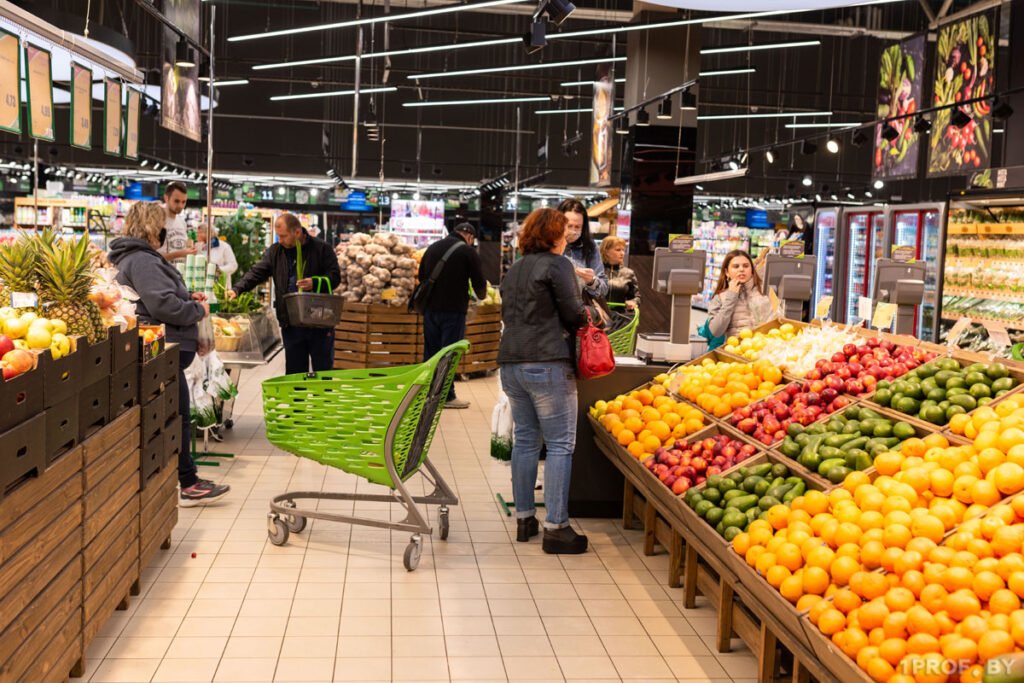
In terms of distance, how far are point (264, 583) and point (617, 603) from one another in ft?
5.04

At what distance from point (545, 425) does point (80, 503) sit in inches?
88.7

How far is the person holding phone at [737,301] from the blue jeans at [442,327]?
9.29 feet

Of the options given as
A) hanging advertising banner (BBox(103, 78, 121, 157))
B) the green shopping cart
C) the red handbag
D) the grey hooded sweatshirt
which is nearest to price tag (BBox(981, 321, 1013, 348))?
the red handbag

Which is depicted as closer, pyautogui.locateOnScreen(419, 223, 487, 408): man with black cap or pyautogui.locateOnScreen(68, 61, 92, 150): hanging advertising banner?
pyautogui.locateOnScreen(68, 61, 92, 150): hanging advertising banner

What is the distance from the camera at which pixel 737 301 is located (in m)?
6.23

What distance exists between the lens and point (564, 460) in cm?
481

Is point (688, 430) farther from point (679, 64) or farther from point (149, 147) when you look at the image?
point (149, 147)

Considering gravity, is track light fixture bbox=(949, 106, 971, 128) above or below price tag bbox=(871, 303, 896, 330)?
above

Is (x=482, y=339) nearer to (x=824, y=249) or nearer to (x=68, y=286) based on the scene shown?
(x=824, y=249)

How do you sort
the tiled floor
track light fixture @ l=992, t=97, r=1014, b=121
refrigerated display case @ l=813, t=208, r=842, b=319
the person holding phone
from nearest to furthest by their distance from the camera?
1. the tiled floor
2. the person holding phone
3. track light fixture @ l=992, t=97, r=1014, b=121
4. refrigerated display case @ l=813, t=208, r=842, b=319

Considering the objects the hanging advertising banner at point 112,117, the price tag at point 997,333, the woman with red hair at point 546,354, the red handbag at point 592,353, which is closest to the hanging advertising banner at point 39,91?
the hanging advertising banner at point 112,117

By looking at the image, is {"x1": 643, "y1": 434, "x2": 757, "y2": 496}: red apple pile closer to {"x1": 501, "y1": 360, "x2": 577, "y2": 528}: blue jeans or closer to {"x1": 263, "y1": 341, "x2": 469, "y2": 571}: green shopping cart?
{"x1": 501, "y1": 360, "x2": 577, "y2": 528}: blue jeans

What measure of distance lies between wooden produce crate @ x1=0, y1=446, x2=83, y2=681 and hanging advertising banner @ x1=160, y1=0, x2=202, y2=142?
13.3 feet

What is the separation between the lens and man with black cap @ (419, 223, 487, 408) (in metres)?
8.45
